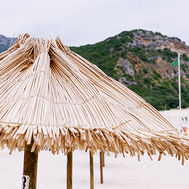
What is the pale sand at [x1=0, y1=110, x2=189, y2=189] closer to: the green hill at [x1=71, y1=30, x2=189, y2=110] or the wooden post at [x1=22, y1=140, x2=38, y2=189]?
the wooden post at [x1=22, y1=140, x2=38, y2=189]

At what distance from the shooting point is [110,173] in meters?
4.77

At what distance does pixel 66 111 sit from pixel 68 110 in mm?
17

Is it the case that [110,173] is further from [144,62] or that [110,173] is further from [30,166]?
[144,62]

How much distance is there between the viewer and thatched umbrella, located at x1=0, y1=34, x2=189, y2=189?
1091 millimetres

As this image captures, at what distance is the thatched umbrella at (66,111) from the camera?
3.58ft

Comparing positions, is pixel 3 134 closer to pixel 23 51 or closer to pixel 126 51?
pixel 23 51

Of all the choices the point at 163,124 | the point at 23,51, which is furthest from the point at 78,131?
the point at 23,51

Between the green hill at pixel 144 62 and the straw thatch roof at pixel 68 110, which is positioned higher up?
the green hill at pixel 144 62

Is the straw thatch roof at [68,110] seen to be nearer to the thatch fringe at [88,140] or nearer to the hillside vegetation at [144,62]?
the thatch fringe at [88,140]

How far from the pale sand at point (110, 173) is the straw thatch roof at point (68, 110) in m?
2.79

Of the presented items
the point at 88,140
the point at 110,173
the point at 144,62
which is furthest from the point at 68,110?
the point at 144,62

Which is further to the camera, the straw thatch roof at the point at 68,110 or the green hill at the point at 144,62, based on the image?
the green hill at the point at 144,62

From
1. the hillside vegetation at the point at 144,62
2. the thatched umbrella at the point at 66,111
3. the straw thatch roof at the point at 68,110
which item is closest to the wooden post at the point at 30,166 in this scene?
the thatched umbrella at the point at 66,111

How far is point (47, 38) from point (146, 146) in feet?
3.45
